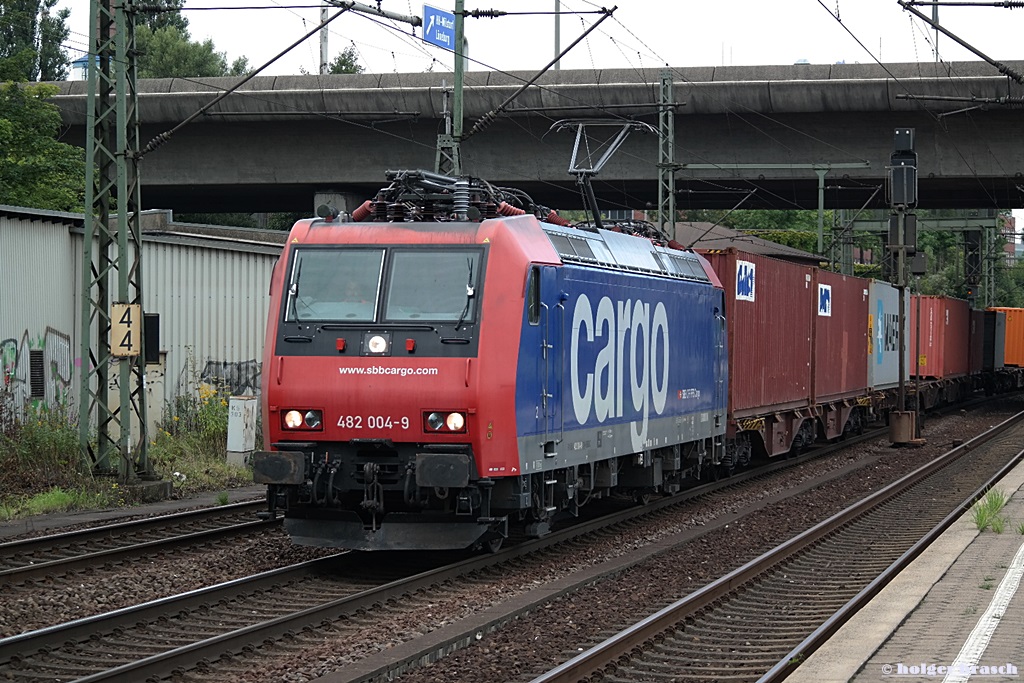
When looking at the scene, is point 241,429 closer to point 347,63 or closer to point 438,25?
point 438,25

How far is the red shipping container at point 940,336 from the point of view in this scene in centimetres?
3731

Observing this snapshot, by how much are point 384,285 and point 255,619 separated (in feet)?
10.8

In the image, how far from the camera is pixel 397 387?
38.3 ft

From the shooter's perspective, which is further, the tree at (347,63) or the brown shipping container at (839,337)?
the tree at (347,63)

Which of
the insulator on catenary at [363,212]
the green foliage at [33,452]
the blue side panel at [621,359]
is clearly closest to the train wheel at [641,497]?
the blue side panel at [621,359]

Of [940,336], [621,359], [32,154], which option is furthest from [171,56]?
[621,359]

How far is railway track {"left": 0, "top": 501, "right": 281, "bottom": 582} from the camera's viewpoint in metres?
11.9

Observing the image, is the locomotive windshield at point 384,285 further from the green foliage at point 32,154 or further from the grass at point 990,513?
the green foliage at point 32,154

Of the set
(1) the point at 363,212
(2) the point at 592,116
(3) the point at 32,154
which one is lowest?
(1) the point at 363,212

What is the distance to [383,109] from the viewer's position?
35062mm

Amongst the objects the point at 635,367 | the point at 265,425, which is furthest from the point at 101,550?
the point at 635,367

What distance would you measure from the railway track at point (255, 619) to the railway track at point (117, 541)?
6.15 feet

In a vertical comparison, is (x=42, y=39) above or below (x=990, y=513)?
above

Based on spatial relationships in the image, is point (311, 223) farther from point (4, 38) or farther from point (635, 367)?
point (4, 38)
